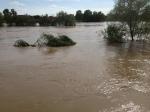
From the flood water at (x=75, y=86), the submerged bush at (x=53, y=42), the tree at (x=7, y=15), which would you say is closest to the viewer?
the flood water at (x=75, y=86)

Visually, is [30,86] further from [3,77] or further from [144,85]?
[144,85]

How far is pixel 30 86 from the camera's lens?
1008 cm

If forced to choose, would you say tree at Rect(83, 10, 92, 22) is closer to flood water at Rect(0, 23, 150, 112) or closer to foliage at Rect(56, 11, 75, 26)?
foliage at Rect(56, 11, 75, 26)

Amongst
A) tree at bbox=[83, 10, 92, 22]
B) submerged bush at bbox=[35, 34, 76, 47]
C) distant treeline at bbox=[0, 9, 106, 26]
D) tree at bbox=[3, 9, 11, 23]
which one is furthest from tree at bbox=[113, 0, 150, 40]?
tree at bbox=[83, 10, 92, 22]

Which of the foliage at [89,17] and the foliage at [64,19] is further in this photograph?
the foliage at [89,17]

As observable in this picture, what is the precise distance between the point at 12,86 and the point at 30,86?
713mm

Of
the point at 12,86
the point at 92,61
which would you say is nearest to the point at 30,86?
the point at 12,86

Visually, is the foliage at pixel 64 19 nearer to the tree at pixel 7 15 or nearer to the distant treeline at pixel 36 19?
the distant treeline at pixel 36 19

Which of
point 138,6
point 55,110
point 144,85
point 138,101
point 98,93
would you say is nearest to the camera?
point 55,110

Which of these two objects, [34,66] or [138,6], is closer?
[34,66]

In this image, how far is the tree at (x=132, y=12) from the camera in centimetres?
2467

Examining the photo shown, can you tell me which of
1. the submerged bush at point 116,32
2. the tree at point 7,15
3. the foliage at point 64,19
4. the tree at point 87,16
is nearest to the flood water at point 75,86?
the submerged bush at point 116,32

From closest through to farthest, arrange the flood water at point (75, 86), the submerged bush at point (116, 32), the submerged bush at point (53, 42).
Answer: the flood water at point (75, 86) → the submerged bush at point (53, 42) → the submerged bush at point (116, 32)

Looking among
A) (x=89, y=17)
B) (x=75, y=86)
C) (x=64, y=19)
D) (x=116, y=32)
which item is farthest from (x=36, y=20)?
(x=75, y=86)
